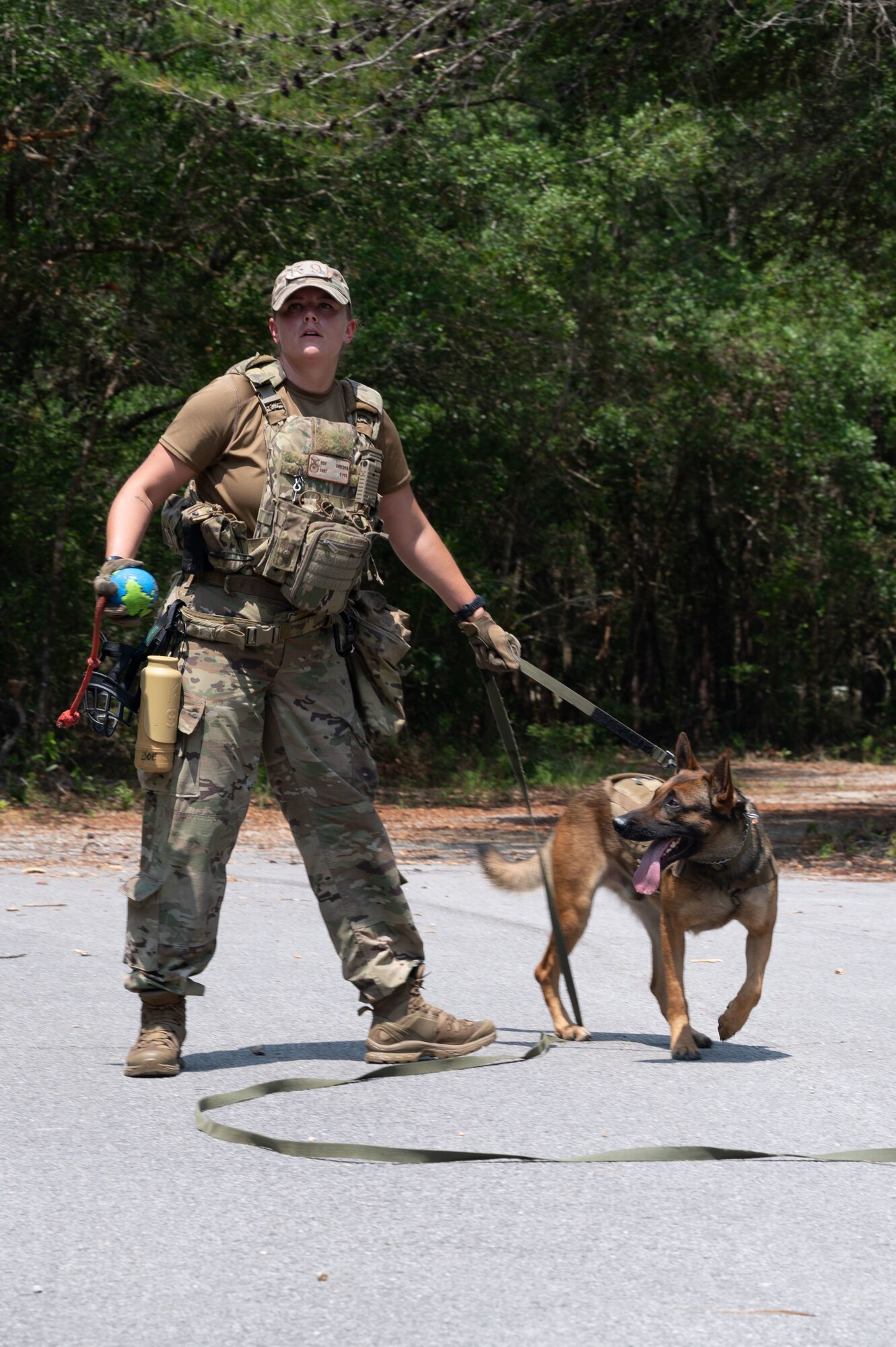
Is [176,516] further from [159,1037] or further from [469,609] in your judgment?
[159,1037]

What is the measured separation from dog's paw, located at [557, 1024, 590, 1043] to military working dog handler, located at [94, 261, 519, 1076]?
2.07ft

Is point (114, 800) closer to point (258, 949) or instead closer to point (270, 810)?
point (270, 810)

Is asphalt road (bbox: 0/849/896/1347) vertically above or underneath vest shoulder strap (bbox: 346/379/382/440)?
underneath

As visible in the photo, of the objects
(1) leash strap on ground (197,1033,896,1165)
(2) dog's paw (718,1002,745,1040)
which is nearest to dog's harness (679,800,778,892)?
(2) dog's paw (718,1002,745,1040)

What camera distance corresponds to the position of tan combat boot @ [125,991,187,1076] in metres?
5.12

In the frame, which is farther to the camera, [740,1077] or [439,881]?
[439,881]

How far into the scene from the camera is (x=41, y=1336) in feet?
10.1

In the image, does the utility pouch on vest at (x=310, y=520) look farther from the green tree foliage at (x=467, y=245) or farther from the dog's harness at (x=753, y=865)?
the green tree foliage at (x=467, y=245)

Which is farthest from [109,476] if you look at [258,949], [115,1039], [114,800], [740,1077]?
[740,1077]

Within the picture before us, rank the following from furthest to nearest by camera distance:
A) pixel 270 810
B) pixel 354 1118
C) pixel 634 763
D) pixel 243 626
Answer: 1. pixel 634 763
2. pixel 270 810
3. pixel 243 626
4. pixel 354 1118

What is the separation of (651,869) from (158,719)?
1.74m

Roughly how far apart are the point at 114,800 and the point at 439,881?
16.8 feet

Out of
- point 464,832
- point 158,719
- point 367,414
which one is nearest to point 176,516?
point 158,719

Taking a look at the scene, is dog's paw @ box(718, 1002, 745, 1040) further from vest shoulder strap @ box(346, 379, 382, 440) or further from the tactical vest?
vest shoulder strap @ box(346, 379, 382, 440)
